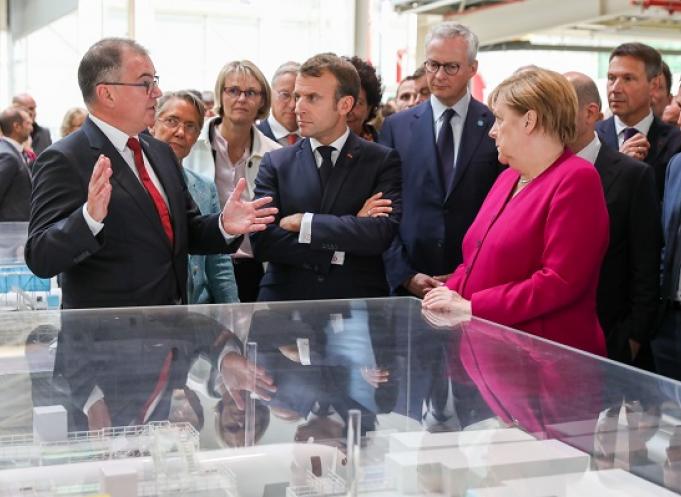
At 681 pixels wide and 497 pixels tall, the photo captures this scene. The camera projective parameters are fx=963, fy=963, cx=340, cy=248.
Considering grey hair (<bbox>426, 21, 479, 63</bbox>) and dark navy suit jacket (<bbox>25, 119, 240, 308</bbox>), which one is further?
grey hair (<bbox>426, 21, 479, 63</bbox>)

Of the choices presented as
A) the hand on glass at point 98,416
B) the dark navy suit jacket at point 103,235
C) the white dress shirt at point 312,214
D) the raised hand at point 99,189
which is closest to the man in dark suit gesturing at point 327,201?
the white dress shirt at point 312,214

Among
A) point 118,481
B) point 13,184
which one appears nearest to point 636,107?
point 118,481

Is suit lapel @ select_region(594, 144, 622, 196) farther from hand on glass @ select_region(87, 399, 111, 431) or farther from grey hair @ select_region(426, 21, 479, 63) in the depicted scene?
hand on glass @ select_region(87, 399, 111, 431)

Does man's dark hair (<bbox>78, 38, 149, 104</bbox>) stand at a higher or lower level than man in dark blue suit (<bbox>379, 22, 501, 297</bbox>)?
higher

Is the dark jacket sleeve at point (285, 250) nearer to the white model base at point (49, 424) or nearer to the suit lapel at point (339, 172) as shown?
the suit lapel at point (339, 172)

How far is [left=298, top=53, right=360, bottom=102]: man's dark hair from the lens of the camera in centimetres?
337

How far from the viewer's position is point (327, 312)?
7.87 ft

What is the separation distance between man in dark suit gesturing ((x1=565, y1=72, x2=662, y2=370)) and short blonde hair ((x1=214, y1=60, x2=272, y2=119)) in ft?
5.10

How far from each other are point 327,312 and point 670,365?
1.37 meters

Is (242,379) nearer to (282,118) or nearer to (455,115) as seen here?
(455,115)

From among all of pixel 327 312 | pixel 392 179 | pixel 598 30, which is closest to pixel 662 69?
pixel 392 179

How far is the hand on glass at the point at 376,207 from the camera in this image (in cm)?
320

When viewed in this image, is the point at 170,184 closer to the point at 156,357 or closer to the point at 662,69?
the point at 156,357

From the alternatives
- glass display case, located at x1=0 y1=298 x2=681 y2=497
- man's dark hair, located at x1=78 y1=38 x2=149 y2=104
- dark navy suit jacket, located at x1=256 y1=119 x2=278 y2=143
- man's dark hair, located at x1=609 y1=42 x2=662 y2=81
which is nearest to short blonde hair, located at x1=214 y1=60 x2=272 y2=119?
dark navy suit jacket, located at x1=256 y1=119 x2=278 y2=143
